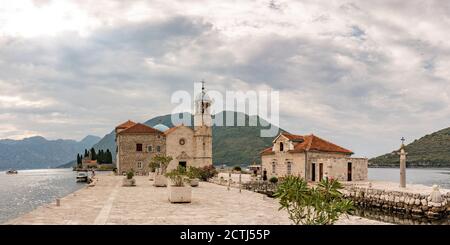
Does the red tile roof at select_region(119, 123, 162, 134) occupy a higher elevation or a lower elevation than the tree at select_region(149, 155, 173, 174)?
higher

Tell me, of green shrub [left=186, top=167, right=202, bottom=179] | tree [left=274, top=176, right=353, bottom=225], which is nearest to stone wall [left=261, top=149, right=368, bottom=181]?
green shrub [left=186, top=167, right=202, bottom=179]

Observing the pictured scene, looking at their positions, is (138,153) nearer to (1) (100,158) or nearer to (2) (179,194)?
(2) (179,194)

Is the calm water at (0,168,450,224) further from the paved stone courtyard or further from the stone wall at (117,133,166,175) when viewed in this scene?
the paved stone courtyard

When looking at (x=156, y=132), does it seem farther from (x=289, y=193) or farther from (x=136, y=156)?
(x=289, y=193)

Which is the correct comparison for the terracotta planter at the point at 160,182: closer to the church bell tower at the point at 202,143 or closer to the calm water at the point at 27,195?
the calm water at the point at 27,195

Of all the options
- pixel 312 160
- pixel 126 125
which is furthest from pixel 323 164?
pixel 126 125

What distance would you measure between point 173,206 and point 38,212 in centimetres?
682

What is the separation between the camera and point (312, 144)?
44.9 meters

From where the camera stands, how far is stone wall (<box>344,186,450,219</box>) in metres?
27.8

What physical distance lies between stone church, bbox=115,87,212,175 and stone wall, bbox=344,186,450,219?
31549 mm

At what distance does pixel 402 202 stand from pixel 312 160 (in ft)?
49.7

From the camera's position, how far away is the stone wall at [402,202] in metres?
27.8
